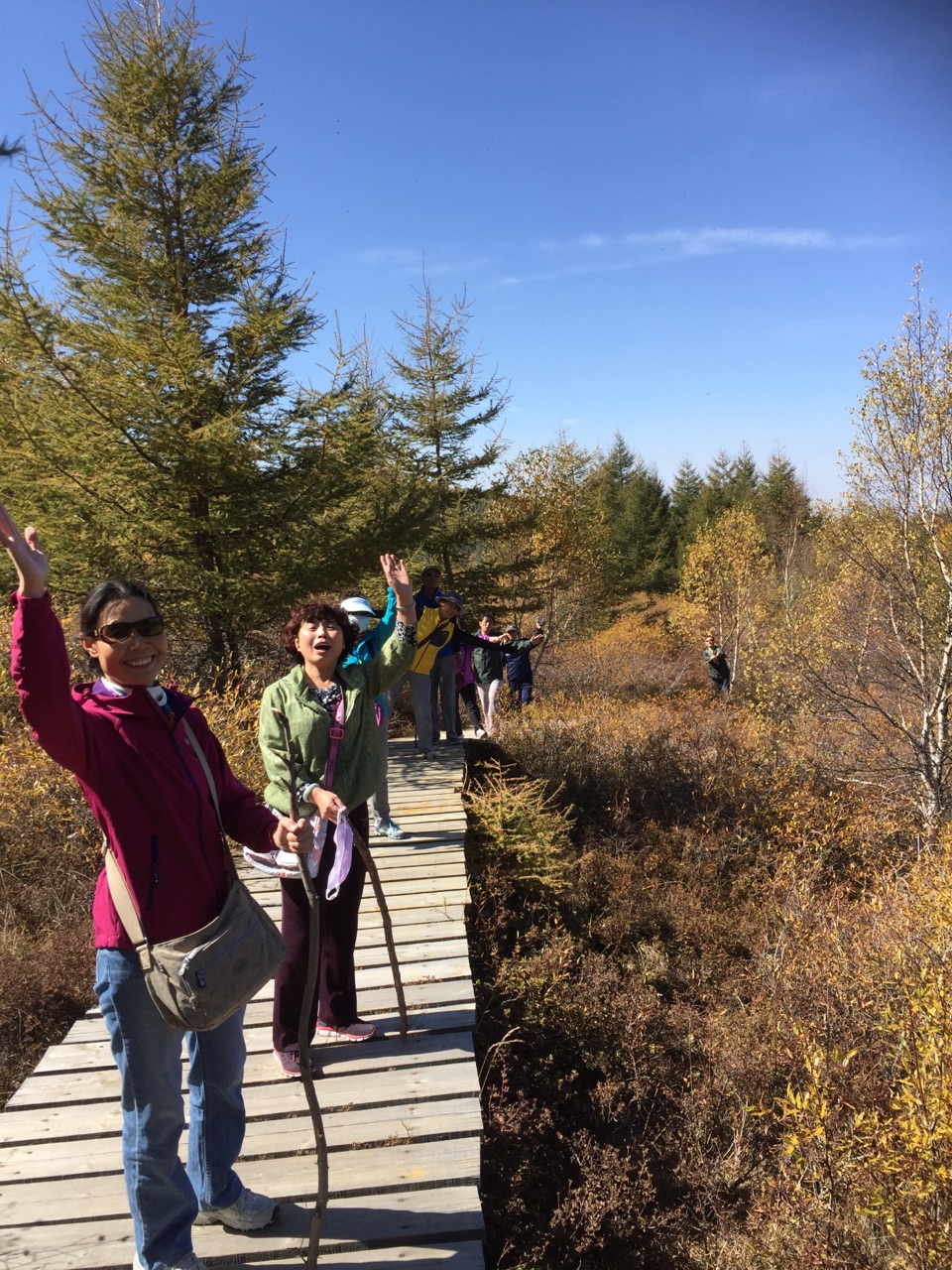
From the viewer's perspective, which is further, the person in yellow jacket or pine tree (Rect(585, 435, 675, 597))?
pine tree (Rect(585, 435, 675, 597))

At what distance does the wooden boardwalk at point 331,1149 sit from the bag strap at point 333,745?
1.35 m

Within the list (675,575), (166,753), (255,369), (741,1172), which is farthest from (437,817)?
(675,575)

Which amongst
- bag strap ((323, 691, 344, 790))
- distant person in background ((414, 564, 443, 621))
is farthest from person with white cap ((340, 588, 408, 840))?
distant person in background ((414, 564, 443, 621))

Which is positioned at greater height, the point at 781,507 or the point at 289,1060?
the point at 781,507

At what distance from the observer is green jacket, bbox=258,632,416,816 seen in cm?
364

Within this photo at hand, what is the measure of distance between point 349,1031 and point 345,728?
1.52m

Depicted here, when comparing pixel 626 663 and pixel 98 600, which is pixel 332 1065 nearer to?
pixel 98 600

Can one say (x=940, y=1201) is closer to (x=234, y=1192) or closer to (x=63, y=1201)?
(x=234, y=1192)

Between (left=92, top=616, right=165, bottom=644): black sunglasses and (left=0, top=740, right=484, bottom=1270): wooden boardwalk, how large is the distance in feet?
6.86

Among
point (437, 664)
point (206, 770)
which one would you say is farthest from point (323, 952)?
point (437, 664)

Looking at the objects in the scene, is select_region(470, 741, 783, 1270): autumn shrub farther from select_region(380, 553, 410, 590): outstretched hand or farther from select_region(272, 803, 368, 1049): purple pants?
select_region(380, 553, 410, 590): outstretched hand

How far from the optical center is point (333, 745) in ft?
12.3

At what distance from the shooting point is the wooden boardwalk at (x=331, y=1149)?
9.31 ft

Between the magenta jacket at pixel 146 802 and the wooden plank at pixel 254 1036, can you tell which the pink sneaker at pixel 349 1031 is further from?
the magenta jacket at pixel 146 802
